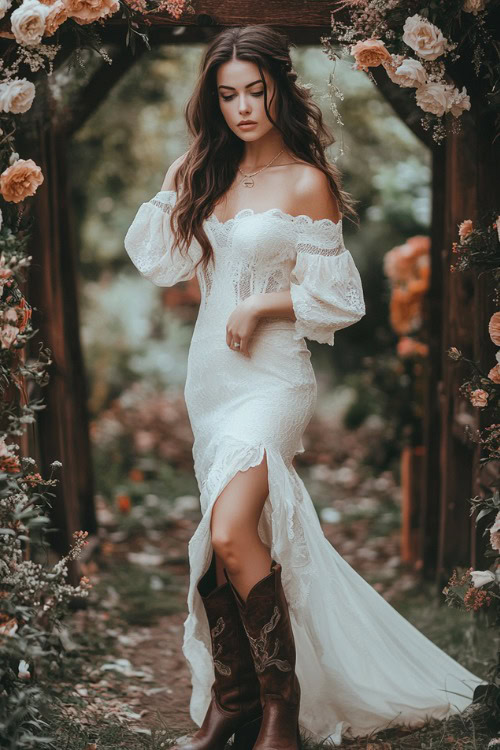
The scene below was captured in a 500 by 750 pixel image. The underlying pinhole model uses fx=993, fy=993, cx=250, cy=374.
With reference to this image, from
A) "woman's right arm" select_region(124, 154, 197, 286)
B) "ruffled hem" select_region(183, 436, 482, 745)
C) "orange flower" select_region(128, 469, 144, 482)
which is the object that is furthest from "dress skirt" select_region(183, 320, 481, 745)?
"orange flower" select_region(128, 469, 144, 482)

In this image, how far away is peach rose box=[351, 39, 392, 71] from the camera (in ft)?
11.0

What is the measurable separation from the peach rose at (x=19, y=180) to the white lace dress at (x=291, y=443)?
0.49m

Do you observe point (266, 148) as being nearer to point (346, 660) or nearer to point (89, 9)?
Result: point (89, 9)

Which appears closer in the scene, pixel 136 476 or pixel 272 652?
pixel 272 652

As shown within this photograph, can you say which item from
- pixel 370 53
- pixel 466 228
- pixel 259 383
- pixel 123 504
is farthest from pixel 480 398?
pixel 123 504

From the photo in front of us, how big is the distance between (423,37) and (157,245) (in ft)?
3.87

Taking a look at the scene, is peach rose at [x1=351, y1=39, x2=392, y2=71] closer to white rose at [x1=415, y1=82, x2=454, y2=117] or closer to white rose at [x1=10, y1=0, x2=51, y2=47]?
white rose at [x1=415, y1=82, x2=454, y2=117]

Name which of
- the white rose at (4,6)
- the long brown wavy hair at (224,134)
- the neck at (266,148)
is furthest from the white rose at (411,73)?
the white rose at (4,6)

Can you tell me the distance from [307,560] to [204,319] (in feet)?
3.11

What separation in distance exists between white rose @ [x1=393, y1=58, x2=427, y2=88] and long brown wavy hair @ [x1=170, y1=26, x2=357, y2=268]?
1.20 feet

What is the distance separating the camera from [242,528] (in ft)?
10.8

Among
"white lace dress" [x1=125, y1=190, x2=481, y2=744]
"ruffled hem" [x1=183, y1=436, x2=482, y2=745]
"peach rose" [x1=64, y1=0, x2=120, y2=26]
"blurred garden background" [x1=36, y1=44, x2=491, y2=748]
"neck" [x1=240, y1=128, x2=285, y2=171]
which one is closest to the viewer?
"peach rose" [x1=64, y1=0, x2=120, y2=26]

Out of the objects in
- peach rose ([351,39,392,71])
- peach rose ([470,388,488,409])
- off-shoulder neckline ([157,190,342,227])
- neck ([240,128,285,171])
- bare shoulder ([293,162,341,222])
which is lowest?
peach rose ([470,388,488,409])

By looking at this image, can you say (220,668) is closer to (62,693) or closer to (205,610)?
(205,610)
